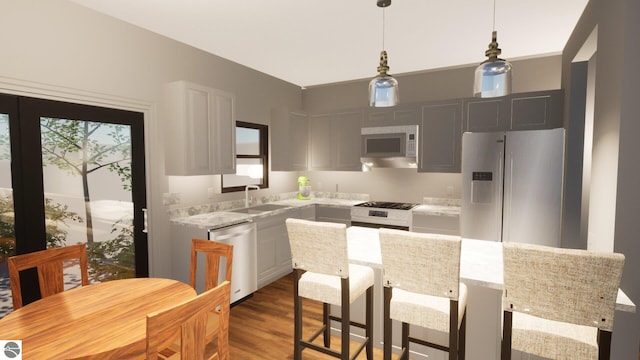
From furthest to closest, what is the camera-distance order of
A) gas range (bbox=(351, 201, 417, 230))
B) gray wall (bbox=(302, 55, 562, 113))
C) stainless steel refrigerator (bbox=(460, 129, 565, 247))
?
gas range (bbox=(351, 201, 417, 230))
gray wall (bbox=(302, 55, 562, 113))
stainless steel refrigerator (bbox=(460, 129, 565, 247))

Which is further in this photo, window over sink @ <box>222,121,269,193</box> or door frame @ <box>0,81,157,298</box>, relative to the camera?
window over sink @ <box>222,121,269,193</box>

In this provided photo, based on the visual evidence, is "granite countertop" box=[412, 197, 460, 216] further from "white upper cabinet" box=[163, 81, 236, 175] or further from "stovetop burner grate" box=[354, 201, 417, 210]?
"white upper cabinet" box=[163, 81, 236, 175]

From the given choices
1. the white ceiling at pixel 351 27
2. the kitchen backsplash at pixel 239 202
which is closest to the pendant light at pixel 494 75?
the white ceiling at pixel 351 27

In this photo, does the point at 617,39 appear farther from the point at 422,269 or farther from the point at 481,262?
the point at 422,269

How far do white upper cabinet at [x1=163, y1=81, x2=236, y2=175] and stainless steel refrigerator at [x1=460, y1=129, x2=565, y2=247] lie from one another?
2805 millimetres

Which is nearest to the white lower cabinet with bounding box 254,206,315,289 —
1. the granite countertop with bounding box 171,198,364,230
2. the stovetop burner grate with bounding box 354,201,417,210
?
the granite countertop with bounding box 171,198,364,230

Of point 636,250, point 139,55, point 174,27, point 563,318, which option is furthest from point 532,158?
point 139,55

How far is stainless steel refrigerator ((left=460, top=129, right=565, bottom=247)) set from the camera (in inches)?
126

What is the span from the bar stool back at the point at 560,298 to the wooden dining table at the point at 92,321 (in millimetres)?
1653

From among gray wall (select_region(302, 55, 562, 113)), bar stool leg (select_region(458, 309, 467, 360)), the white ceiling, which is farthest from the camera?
gray wall (select_region(302, 55, 562, 113))

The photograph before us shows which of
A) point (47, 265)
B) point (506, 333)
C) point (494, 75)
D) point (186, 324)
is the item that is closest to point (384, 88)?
point (494, 75)

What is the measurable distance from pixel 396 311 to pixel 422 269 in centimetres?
34

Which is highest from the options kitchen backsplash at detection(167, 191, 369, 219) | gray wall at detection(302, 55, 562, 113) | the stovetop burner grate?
gray wall at detection(302, 55, 562, 113)

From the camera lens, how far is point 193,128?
3311 mm
